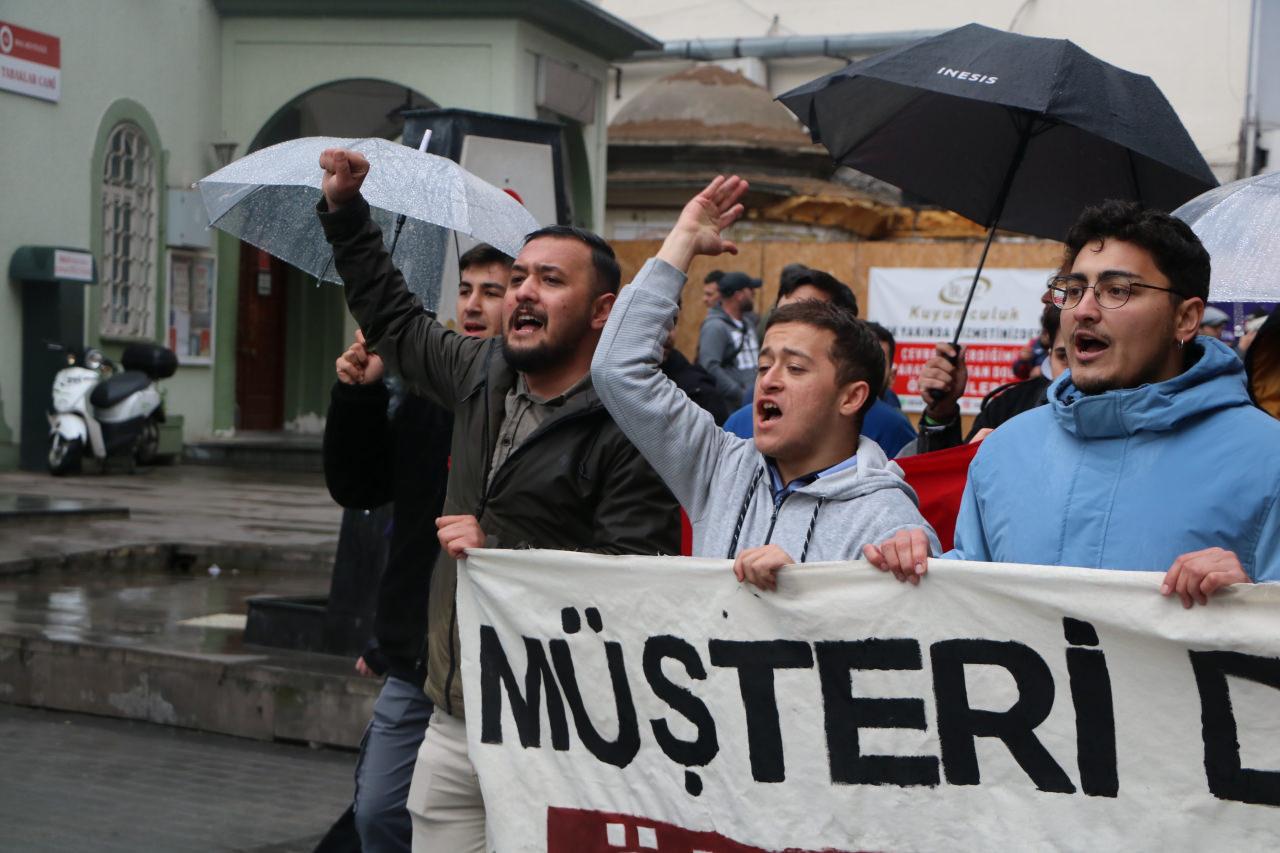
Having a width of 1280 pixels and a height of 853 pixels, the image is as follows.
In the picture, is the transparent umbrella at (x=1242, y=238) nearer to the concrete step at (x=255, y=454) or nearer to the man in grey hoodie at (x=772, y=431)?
the man in grey hoodie at (x=772, y=431)

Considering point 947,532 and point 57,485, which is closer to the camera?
point 947,532

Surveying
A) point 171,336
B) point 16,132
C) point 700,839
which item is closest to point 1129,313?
point 700,839

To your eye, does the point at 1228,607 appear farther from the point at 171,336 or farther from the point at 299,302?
the point at 299,302

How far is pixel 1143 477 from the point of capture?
3207mm

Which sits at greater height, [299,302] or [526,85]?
[526,85]

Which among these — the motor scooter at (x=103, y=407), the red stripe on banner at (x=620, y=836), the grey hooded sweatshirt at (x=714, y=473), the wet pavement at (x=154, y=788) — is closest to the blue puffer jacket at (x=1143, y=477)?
the grey hooded sweatshirt at (x=714, y=473)

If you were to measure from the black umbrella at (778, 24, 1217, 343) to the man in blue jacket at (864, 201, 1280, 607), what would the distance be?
84.3 inches

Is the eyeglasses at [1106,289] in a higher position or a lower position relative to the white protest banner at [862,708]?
higher

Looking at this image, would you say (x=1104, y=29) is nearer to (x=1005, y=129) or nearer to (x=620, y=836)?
(x=1005, y=129)

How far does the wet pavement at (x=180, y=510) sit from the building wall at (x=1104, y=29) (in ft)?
49.1

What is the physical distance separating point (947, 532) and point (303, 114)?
737 inches

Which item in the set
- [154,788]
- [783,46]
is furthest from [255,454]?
[783,46]

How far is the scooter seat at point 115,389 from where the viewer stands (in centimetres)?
1708

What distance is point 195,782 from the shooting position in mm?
7293
